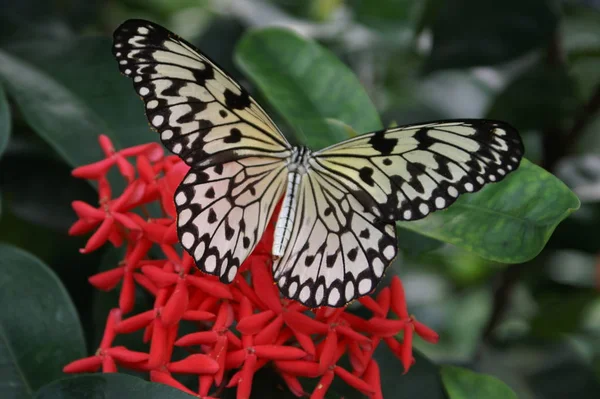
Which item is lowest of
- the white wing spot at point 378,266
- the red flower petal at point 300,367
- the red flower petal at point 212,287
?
the red flower petal at point 300,367

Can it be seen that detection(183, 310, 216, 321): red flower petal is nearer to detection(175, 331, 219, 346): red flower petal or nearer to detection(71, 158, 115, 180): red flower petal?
detection(175, 331, 219, 346): red flower petal

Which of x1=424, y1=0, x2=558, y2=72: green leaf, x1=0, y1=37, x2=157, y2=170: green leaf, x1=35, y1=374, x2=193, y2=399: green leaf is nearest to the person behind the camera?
x1=35, y1=374, x2=193, y2=399: green leaf

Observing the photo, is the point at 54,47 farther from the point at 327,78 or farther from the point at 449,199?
the point at 449,199

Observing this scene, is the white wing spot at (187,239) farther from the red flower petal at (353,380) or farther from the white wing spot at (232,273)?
the red flower petal at (353,380)

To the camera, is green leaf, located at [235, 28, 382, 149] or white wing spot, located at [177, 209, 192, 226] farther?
green leaf, located at [235, 28, 382, 149]

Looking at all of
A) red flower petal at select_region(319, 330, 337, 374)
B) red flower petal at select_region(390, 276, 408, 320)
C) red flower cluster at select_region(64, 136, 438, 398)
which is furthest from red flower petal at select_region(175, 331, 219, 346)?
red flower petal at select_region(390, 276, 408, 320)

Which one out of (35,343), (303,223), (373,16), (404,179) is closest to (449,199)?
(404,179)

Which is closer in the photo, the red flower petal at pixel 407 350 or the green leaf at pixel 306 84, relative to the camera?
the red flower petal at pixel 407 350

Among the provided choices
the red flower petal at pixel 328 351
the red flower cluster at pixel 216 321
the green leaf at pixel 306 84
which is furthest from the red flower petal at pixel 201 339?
the green leaf at pixel 306 84
